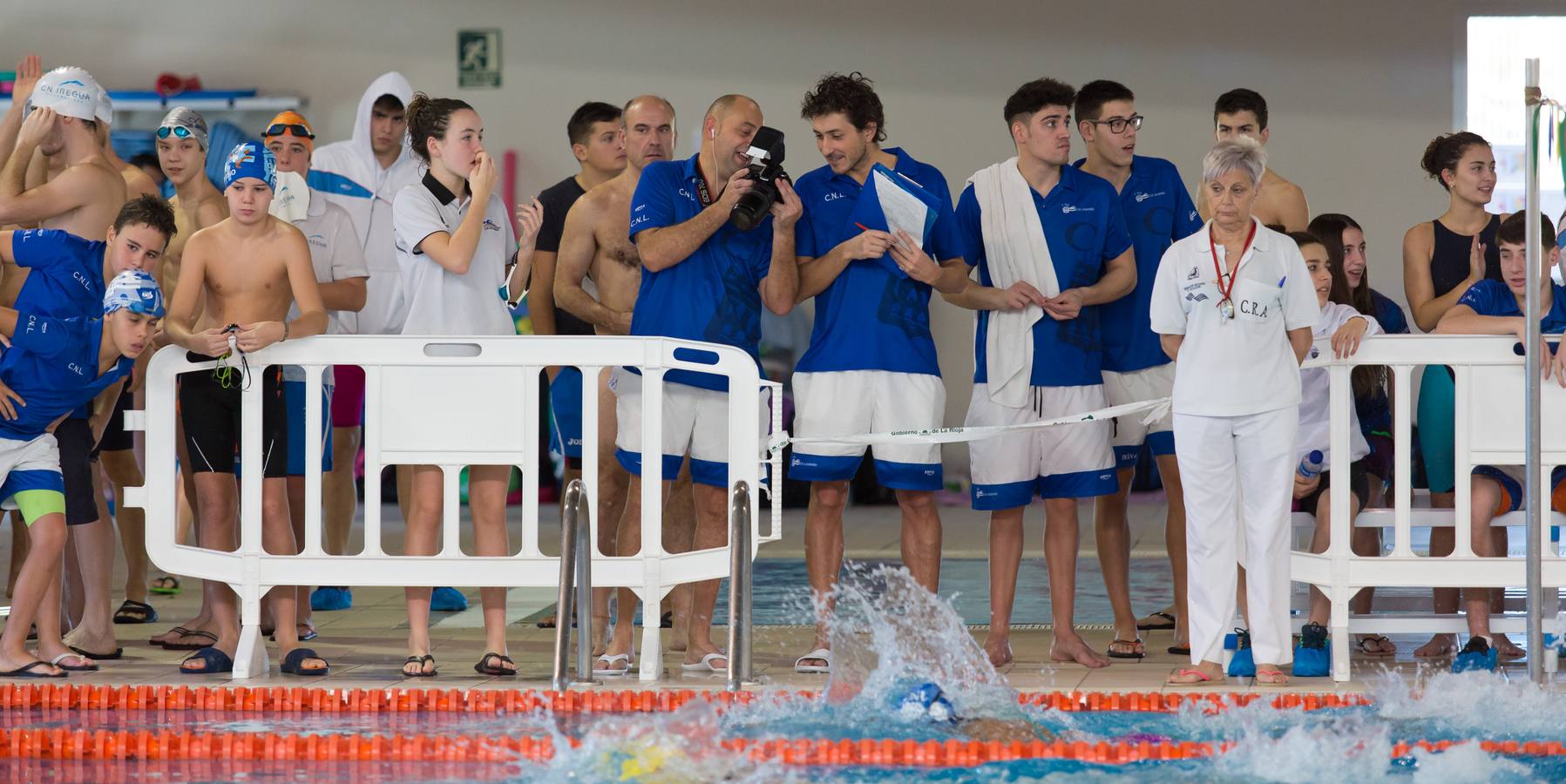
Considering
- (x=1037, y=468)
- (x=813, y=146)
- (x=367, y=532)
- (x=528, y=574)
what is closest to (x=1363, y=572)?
(x=1037, y=468)

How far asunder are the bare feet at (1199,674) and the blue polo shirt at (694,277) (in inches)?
65.4

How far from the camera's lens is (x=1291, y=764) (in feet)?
12.4

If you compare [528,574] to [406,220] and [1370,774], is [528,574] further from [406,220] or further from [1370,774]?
[1370,774]

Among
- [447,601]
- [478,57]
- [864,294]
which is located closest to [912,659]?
[864,294]

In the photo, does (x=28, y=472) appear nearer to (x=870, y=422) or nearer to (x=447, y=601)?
(x=447, y=601)

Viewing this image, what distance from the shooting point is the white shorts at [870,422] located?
5398mm

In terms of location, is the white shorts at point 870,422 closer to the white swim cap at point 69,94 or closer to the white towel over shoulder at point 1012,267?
the white towel over shoulder at point 1012,267

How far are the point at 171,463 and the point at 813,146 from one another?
8684 millimetres

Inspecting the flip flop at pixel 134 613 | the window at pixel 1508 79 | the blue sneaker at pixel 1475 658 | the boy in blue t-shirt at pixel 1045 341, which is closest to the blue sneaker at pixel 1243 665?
the boy in blue t-shirt at pixel 1045 341

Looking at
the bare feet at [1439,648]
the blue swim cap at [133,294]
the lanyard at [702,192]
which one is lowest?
the bare feet at [1439,648]

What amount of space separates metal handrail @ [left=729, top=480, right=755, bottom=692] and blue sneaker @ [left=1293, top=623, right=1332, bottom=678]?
1735mm

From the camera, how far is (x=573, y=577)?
4.64 m

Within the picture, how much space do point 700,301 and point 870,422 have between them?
678 millimetres

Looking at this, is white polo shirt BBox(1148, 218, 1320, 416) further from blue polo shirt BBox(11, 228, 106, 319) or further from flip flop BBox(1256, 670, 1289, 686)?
blue polo shirt BBox(11, 228, 106, 319)
